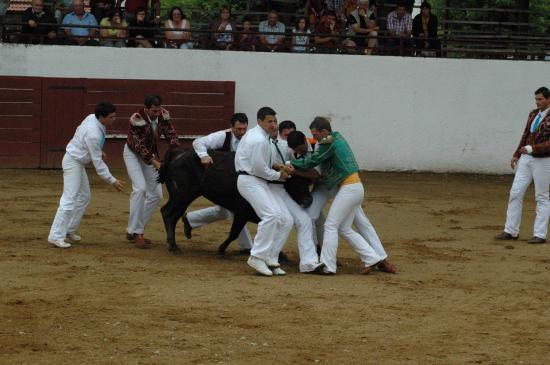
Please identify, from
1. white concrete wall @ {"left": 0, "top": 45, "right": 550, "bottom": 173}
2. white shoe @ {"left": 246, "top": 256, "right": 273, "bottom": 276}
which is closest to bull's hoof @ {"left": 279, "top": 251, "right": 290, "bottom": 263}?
white shoe @ {"left": 246, "top": 256, "right": 273, "bottom": 276}

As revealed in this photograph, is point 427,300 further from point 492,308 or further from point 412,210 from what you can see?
point 412,210

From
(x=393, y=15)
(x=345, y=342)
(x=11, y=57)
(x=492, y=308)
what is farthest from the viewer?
(x=393, y=15)

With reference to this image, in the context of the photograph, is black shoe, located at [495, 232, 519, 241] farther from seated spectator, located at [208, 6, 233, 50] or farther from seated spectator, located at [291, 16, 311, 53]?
seated spectator, located at [208, 6, 233, 50]

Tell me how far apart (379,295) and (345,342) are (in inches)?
68.5

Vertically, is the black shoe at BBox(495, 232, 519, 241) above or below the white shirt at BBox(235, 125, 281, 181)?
below

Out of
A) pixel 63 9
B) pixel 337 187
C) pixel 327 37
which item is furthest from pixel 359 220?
pixel 63 9

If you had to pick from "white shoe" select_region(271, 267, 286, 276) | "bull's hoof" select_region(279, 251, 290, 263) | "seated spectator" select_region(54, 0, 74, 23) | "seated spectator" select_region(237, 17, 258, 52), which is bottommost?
"bull's hoof" select_region(279, 251, 290, 263)

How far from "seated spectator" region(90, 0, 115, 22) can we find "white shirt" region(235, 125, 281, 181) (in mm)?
9925

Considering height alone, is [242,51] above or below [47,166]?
above

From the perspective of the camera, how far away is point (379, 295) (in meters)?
9.58

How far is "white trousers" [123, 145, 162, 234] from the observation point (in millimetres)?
11820

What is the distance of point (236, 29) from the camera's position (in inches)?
806

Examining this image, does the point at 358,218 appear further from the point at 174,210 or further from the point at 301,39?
the point at 301,39

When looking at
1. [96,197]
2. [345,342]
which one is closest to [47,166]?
[96,197]
